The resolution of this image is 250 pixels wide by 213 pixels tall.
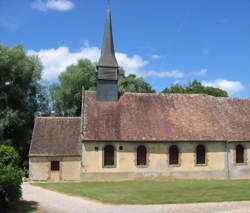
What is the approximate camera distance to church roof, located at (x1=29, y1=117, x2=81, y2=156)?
24844mm

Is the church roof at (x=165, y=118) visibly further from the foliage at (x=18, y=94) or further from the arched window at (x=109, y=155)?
the foliage at (x=18, y=94)

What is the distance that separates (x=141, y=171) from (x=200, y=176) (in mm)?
5178

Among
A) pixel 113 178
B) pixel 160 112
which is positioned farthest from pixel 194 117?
pixel 113 178

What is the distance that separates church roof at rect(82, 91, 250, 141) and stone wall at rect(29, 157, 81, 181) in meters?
3.09

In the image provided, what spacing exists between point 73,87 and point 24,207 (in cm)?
3008

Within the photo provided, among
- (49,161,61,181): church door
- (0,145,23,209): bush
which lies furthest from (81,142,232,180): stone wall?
(0,145,23,209): bush

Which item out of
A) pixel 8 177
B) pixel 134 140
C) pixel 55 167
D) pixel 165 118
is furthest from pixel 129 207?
pixel 165 118

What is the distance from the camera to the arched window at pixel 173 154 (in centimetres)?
2452

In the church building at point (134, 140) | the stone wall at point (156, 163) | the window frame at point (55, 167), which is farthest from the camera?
the window frame at point (55, 167)

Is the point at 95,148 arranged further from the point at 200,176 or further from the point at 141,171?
the point at 200,176

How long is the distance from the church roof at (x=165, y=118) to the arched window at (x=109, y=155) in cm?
91

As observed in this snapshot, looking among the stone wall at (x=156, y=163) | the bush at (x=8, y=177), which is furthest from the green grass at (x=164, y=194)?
the stone wall at (x=156, y=163)

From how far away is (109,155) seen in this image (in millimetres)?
23891

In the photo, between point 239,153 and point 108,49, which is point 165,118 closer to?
point 239,153
